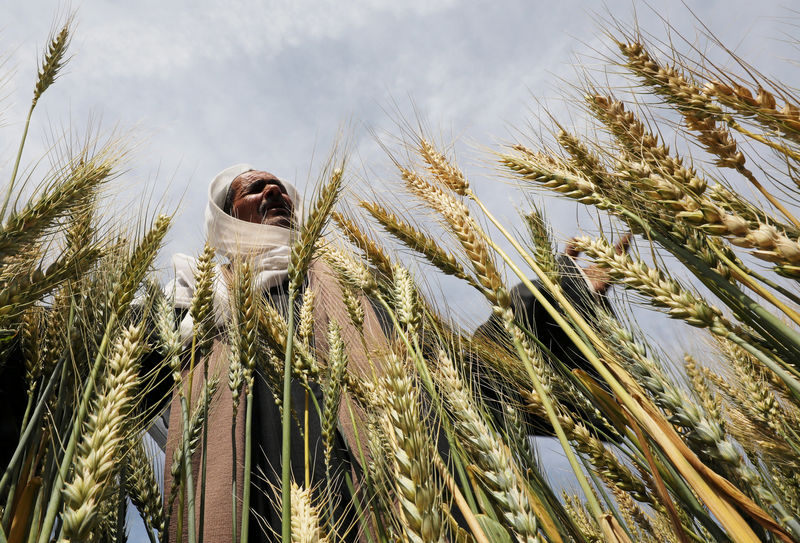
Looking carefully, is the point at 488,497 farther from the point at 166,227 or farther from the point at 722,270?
the point at 166,227

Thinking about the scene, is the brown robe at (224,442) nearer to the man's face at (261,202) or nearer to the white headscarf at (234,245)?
the white headscarf at (234,245)

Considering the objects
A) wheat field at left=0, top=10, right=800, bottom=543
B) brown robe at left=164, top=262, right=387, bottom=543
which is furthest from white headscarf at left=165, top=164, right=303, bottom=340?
wheat field at left=0, top=10, right=800, bottom=543

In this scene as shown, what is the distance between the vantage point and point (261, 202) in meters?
3.10

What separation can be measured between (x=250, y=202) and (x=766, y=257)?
2.93 metres

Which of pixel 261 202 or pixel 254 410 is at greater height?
pixel 261 202

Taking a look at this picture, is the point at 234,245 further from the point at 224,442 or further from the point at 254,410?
the point at 224,442

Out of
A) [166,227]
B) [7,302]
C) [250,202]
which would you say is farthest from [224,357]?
[250,202]

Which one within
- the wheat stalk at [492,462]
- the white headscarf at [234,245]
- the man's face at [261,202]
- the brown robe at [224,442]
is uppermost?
the man's face at [261,202]

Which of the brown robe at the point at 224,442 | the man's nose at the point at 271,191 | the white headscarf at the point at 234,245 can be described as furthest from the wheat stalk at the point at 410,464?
the man's nose at the point at 271,191

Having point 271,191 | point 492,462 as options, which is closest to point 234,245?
point 271,191

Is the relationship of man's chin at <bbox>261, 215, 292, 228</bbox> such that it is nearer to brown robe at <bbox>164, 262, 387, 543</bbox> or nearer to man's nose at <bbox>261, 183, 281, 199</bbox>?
man's nose at <bbox>261, 183, 281, 199</bbox>

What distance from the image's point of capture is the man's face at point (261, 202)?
10.0 ft

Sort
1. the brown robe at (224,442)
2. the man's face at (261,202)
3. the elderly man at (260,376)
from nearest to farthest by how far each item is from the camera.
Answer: the elderly man at (260,376), the brown robe at (224,442), the man's face at (261,202)

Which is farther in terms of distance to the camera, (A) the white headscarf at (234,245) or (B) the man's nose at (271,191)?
(B) the man's nose at (271,191)
